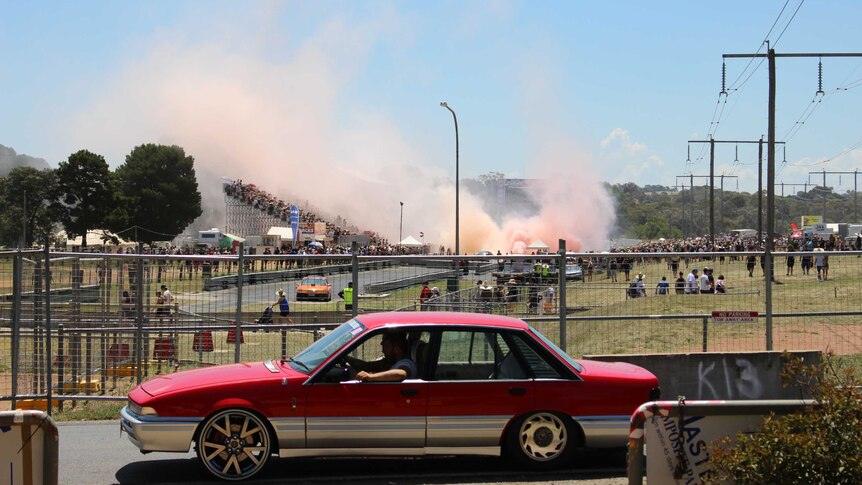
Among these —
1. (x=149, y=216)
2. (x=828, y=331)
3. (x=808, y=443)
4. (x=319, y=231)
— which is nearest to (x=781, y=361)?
(x=828, y=331)

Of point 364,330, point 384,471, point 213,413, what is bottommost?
point 384,471

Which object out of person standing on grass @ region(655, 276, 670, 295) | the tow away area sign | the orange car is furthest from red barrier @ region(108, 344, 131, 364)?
the tow away area sign

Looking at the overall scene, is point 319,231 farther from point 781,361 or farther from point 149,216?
point 781,361

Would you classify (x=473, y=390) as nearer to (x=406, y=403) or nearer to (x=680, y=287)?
(x=406, y=403)

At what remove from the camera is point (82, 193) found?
240ft

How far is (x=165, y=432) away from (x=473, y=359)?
268 cm

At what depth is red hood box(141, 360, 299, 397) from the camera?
7570mm

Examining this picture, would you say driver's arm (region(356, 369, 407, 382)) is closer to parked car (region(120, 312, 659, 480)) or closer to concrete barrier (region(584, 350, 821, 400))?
parked car (region(120, 312, 659, 480))

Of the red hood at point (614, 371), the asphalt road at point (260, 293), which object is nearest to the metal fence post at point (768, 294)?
the red hood at point (614, 371)

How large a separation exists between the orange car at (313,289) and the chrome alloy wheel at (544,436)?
468cm

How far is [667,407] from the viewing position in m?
5.55

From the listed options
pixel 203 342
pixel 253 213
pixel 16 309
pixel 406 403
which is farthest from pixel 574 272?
pixel 253 213

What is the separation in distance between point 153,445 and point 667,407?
4.27 metres

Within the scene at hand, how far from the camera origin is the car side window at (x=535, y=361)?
26.1 feet
